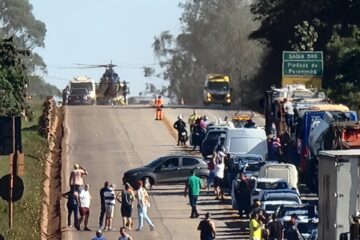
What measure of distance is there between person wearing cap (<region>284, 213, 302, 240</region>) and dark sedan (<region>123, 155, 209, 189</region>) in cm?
1741

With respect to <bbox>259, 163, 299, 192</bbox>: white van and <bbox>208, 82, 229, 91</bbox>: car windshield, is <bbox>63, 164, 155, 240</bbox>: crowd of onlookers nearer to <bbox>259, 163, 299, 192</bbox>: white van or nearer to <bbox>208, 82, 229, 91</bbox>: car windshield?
<bbox>259, 163, 299, 192</bbox>: white van

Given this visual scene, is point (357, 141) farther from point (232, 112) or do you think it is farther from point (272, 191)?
point (232, 112)

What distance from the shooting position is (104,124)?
7900 centimetres

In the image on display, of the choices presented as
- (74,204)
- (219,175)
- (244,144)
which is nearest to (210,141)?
(244,144)

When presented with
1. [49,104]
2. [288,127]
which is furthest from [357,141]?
[49,104]

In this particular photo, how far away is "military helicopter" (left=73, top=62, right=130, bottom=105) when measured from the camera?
355 feet

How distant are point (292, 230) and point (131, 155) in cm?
2936

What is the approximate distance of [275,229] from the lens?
1464 inches

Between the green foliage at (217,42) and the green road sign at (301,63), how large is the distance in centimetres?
5334

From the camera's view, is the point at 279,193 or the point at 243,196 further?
the point at 243,196

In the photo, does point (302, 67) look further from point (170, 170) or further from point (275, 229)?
point (275, 229)

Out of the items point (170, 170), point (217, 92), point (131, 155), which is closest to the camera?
point (170, 170)

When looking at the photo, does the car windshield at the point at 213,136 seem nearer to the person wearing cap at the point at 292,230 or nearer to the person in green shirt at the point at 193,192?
the person in green shirt at the point at 193,192

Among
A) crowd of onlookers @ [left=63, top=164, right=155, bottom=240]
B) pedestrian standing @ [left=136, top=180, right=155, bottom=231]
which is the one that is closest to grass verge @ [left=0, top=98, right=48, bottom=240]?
crowd of onlookers @ [left=63, top=164, right=155, bottom=240]
